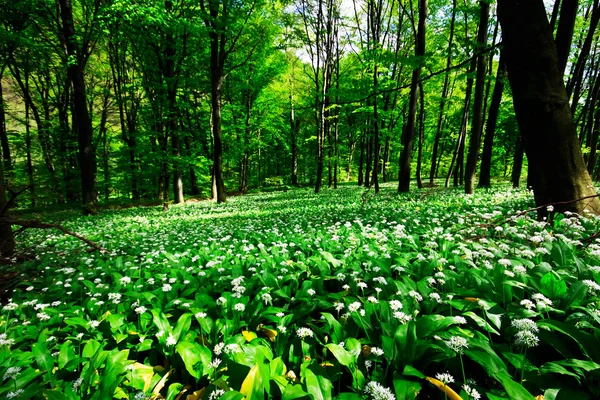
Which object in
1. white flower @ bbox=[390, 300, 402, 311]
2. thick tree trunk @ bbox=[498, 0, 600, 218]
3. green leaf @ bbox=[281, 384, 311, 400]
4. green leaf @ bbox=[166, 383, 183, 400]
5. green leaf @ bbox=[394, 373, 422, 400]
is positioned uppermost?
thick tree trunk @ bbox=[498, 0, 600, 218]

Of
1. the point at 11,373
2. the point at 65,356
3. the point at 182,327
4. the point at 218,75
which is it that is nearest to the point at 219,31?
the point at 218,75

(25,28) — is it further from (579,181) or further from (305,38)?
(579,181)

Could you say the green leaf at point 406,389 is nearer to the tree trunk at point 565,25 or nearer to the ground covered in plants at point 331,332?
the ground covered in plants at point 331,332

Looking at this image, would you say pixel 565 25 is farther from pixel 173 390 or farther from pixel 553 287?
pixel 173 390

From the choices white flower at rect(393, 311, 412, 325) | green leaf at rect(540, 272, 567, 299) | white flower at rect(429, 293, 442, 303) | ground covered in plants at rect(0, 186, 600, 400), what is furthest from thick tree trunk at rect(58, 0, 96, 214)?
green leaf at rect(540, 272, 567, 299)

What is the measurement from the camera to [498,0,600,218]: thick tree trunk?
4.05 meters

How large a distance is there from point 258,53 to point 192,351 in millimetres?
22702

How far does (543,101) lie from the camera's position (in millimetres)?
4109

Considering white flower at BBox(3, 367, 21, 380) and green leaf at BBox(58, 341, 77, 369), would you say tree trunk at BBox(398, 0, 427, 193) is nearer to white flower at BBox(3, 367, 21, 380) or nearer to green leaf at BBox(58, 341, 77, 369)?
green leaf at BBox(58, 341, 77, 369)

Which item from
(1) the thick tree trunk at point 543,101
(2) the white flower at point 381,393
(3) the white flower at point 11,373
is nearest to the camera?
(2) the white flower at point 381,393

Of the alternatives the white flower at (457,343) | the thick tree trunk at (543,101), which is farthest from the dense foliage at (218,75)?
the white flower at (457,343)

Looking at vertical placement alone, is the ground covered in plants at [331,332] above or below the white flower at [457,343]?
below

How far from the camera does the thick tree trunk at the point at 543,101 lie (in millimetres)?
4051

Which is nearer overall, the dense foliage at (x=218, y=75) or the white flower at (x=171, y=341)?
the white flower at (x=171, y=341)
